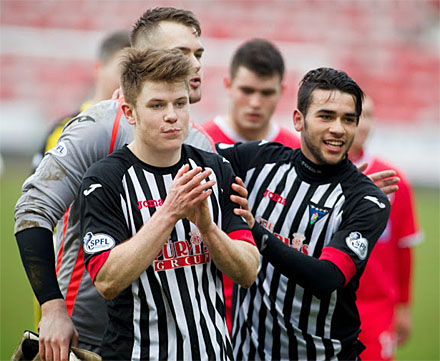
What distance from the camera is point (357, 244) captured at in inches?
121

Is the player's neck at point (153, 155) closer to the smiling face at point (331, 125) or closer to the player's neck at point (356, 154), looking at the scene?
the smiling face at point (331, 125)

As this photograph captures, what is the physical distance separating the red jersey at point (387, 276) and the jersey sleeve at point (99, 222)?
9.18 feet

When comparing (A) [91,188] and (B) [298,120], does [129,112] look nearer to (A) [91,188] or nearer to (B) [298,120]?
(A) [91,188]

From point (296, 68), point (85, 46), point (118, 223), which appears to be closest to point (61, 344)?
point (118, 223)

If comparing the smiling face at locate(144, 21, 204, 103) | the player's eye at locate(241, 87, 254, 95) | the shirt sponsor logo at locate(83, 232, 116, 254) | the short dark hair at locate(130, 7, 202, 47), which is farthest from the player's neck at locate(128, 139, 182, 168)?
the player's eye at locate(241, 87, 254, 95)

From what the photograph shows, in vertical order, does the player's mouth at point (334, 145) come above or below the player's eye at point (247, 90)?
below

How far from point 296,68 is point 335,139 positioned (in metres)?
16.2

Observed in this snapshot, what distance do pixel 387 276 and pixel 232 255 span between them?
2.87 m

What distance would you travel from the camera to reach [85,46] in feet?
66.8

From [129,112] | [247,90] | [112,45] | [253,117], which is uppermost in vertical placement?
[112,45]

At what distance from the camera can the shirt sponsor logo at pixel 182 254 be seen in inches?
103

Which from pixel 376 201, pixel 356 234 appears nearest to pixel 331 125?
pixel 376 201

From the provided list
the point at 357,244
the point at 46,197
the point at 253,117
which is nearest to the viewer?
the point at 46,197

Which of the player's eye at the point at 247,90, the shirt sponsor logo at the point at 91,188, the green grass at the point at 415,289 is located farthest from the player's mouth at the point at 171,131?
the green grass at the point at 415,289
